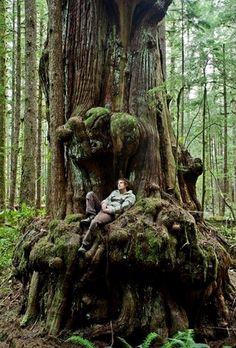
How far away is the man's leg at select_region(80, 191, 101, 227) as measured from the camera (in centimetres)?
651

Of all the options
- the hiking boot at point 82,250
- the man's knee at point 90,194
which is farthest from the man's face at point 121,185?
the hiking boot at point 82,250

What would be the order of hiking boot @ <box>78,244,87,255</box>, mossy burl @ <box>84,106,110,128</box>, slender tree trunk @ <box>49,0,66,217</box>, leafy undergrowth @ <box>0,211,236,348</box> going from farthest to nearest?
1. slender tree trunk @ <box>49,0,66,217</box>
2. mossy burl @ <box>84,106,110,128</box>
3. hiking boot @ <box>78,244,87,255</box>
4. leafy undergrowth @ <box>0,211,236,348</box>

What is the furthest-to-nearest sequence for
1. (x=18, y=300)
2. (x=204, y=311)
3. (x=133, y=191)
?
1. (x=18, y=300)
2. (x=133, y=191)
3. (x=204, y=311)

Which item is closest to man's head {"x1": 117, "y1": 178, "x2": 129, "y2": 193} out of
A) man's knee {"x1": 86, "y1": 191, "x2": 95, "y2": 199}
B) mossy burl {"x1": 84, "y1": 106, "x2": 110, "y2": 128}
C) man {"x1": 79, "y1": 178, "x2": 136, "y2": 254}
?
man {"x1": 79, "y1": 178, "x2": 136, "y2": 254}

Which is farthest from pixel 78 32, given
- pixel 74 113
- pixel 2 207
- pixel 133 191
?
pixel 2 207

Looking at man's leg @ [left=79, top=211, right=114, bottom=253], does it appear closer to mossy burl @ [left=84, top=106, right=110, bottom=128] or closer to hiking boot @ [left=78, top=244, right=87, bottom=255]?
hiking boot @ [left=78, top=244, right=87, bottom=255]

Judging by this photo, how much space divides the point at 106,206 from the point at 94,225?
19.5 inches

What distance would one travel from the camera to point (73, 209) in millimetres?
7121

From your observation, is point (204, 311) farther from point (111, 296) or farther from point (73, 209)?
point (73, 209)

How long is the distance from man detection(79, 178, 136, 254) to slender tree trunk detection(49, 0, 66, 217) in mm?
827

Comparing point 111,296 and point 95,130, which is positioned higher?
point 95,130

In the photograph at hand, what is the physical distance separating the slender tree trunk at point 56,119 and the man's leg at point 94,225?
45.4 inches

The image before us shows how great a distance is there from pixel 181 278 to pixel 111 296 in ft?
3.61

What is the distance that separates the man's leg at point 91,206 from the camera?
21.4 ft
